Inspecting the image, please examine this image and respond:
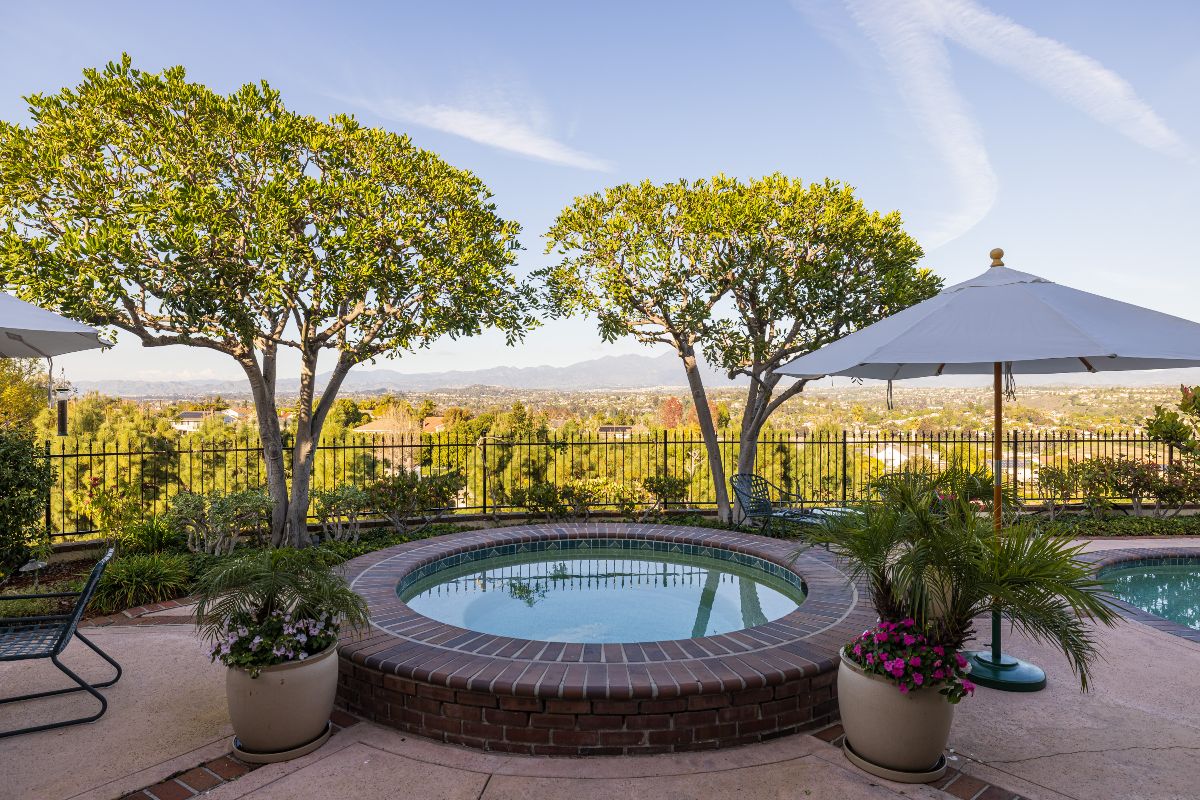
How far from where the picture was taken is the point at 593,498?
9.56m

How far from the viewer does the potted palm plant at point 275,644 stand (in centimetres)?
296


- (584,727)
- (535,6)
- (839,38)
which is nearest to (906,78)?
(839,38)

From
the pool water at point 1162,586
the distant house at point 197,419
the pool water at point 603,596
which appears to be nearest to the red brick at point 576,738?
the pool water at point 603,596

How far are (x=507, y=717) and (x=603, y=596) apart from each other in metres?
2.78

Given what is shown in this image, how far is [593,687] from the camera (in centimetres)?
314

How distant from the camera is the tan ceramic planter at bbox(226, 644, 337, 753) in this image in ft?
9.67

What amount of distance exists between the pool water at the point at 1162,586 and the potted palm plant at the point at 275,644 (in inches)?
268

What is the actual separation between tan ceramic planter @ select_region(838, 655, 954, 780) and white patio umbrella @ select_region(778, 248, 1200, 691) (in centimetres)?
149

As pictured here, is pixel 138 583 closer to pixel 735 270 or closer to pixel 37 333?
pixel 37 333

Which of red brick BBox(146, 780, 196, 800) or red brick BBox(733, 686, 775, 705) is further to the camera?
red brick BBox(733, 686, 775, 705)

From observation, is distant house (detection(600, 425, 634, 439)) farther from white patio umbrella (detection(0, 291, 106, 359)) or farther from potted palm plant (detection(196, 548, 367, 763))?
potted palm plant (detection(196, 548, 367, 763))

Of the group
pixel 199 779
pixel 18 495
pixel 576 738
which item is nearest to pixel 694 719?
pixel 576 738

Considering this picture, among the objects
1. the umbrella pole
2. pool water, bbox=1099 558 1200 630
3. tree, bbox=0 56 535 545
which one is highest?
tree, bbox=0 56 535 545

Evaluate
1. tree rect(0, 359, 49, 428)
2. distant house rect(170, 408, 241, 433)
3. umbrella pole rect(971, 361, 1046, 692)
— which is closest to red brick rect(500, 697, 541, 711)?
umbrella pole rect(971, 361, 1046, 692)
